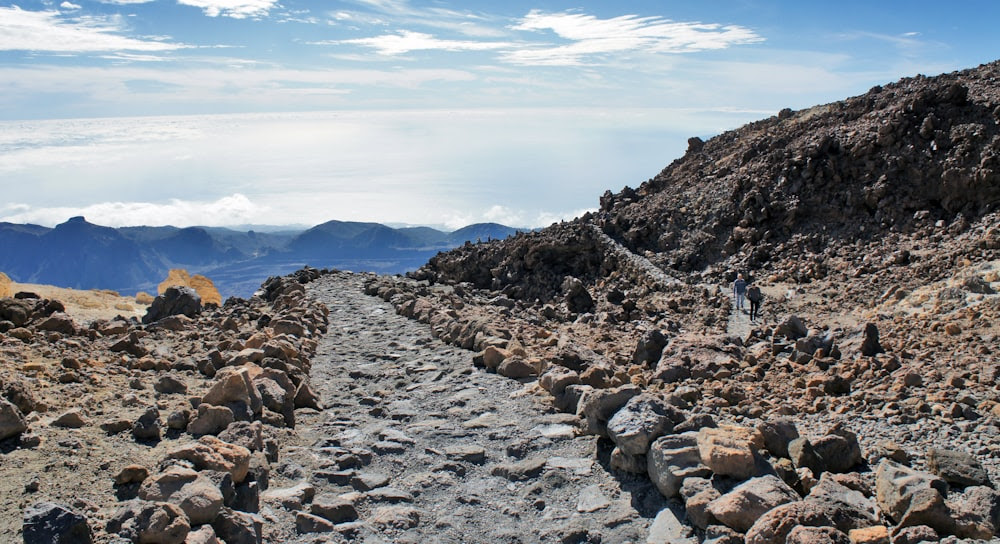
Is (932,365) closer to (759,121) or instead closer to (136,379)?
(136,379)

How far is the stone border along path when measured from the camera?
20.8ft

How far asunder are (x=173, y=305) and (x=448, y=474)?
504 inches

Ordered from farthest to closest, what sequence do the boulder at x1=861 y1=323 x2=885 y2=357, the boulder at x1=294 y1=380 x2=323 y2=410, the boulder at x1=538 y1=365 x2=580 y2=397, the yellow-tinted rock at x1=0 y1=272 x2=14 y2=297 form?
1. the yellow-tinted rock at x1=0 y1=272 x2=14 y2=297
2. the boulder at x1=861 y1=323 x2=885 y2=357
3. the boulder at x1=294 y1=380 x2=323 y2=410
4. the boulder at x1=538 y1=365 x2=580 y2=397

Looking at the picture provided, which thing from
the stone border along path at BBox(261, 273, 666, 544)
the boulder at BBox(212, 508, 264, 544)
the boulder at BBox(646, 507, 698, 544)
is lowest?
the stone border along path at BBox(261, 273, 666, 544)

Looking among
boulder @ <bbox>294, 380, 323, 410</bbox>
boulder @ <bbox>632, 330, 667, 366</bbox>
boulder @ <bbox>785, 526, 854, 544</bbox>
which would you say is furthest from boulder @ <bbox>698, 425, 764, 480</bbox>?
boulder @ <bbox>632, 330, 667, 366</bbox>

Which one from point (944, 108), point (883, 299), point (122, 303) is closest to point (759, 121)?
point (944, 108)

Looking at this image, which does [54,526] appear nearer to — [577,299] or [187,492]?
[187,492]

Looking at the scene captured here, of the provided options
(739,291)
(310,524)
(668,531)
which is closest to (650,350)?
(668,531)

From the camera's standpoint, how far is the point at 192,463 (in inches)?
239

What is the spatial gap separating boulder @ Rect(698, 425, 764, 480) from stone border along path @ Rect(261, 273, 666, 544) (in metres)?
0.61

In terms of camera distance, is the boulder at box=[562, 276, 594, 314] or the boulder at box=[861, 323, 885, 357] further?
the boulder at box=[562, 276, 594, 314]

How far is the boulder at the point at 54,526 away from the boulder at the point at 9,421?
84.1 inches

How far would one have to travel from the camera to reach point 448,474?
25.3 ft

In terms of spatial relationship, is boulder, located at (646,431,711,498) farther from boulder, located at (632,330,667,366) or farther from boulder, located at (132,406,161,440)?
boulder, located at (632,330,667,366)
